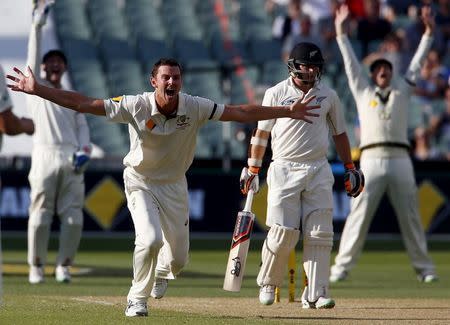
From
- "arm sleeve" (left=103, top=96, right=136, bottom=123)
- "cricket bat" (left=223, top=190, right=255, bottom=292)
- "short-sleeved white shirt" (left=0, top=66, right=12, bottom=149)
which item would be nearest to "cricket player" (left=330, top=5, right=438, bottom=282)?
"cricket bat" (left=223, top=190, right=255, bottom=292)

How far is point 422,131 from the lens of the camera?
68.8ft

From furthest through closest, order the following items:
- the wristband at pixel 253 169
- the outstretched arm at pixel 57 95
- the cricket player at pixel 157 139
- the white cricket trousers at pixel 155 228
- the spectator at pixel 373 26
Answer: the spectator at pixel 373 26, the wristband at pixel 253 169, the white cricket trousers at pixel 155 228, the cricket player at pixel 157 139, the outstretched arm at pixel 57 95

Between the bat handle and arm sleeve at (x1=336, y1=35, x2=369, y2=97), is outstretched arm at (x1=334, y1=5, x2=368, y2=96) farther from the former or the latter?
the bat handle

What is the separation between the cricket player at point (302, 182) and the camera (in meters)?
10.1

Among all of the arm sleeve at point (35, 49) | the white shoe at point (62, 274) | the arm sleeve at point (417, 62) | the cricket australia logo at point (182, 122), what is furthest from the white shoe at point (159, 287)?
the arm sleeve at point (417, 62)

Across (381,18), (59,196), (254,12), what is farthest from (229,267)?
(254,12)

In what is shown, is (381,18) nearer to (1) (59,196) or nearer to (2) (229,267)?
(1) (59,196)

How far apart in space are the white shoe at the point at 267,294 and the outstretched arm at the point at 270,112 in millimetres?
1839

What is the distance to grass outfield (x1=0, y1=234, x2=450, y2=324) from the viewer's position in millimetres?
9219

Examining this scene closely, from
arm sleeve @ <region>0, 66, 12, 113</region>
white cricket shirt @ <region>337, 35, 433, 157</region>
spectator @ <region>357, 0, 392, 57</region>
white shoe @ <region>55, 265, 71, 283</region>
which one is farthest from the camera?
spectator @ <region>357, 0, 392, 57</region>

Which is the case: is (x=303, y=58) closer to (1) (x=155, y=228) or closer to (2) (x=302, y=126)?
(2) (x=302, y=126)

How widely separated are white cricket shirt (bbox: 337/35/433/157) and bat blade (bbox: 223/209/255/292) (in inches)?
152

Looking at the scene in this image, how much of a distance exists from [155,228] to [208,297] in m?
2.35

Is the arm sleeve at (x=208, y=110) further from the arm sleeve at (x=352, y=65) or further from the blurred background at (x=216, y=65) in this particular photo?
the blurred background at (x=216, y=65)
